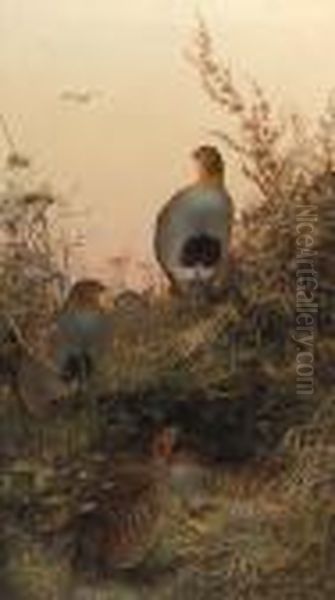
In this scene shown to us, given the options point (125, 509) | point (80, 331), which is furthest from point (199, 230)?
point (125, 509)

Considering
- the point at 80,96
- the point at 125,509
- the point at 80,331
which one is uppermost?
the point at 80,96

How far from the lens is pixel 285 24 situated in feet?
5.26

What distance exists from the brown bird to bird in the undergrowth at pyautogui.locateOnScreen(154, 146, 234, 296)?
150 mm

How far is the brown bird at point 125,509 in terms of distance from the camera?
160cm

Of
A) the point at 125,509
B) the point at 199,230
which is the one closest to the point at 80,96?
the point at 199,230

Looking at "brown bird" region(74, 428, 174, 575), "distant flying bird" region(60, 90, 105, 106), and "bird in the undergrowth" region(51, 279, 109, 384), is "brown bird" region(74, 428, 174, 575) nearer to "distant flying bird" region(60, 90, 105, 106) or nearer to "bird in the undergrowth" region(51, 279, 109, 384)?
"bird in the undergrowth" region(51, 279, 109, 384)

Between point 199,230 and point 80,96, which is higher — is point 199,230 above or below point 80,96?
below

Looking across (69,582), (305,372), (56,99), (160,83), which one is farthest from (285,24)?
(69,582)

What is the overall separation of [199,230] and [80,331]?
152mm

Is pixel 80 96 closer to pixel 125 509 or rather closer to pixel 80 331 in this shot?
pixel 80 331

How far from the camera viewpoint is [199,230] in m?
1.62

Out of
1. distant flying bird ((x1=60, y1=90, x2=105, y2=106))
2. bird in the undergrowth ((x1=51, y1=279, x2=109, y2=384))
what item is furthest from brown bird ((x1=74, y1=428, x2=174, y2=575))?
distant flying bird ((x1=60, y1=90, x2=105, y2=106))

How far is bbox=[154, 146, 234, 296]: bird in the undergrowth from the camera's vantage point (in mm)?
1611

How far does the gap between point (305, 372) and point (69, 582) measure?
304mm
